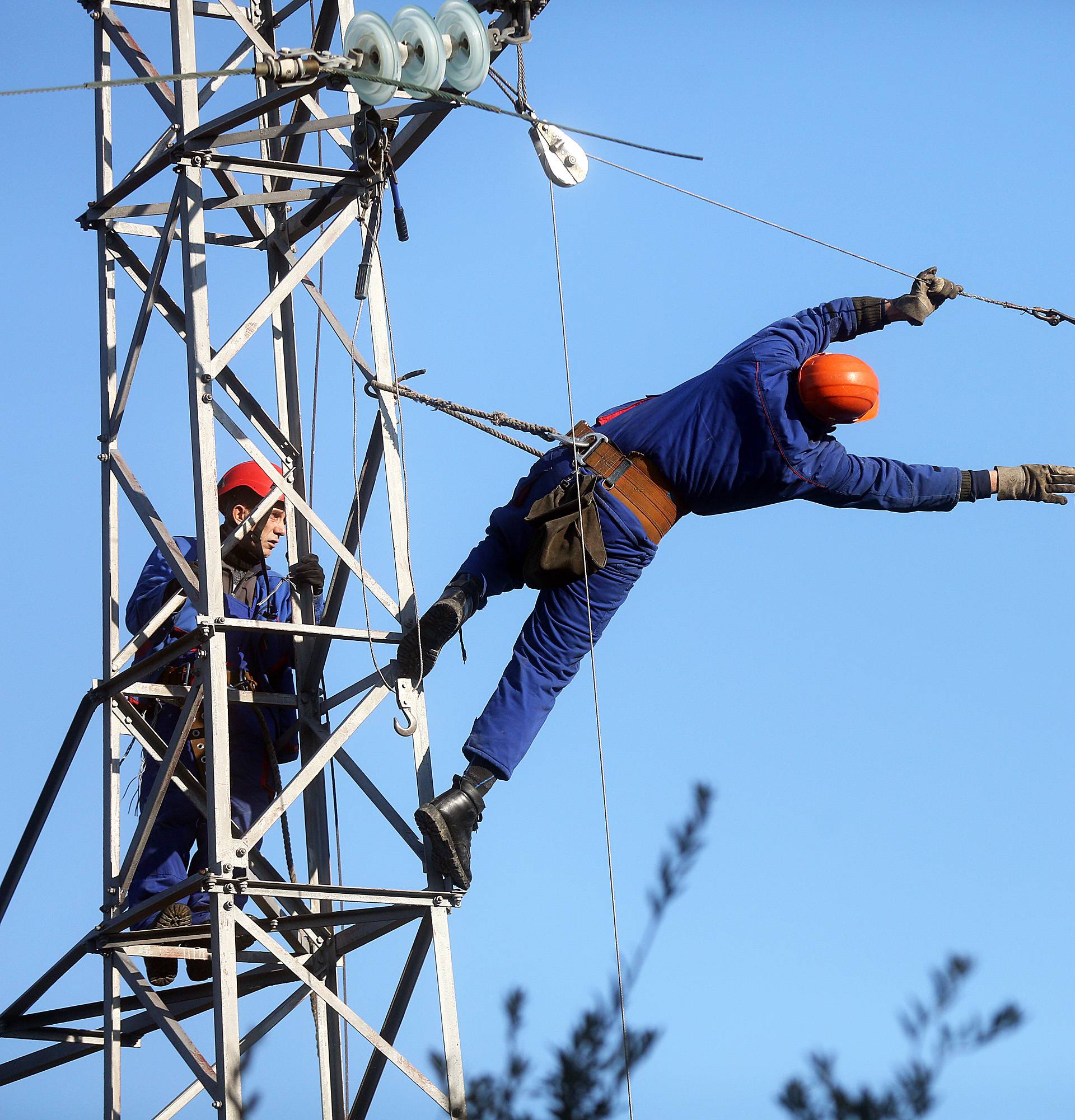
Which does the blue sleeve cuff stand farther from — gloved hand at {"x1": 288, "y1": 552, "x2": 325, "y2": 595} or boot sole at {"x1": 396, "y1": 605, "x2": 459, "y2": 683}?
gloved hand at {"x1": 288, "y1": 552, "x2": 325, "y2": 595}

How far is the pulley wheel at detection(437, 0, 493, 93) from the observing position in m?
6.82

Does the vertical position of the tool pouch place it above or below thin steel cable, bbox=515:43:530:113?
below

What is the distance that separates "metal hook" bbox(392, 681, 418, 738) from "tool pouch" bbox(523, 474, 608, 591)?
72 cm

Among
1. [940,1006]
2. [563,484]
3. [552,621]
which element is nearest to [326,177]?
[563,484]

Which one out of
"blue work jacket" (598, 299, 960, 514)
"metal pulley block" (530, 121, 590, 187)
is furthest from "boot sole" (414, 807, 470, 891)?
"metal pulley block" (530, 121, 590, 187)

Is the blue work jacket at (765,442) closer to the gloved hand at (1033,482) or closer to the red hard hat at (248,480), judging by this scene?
the gloved hand at (1033,482)

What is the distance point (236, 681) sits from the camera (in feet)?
26.0

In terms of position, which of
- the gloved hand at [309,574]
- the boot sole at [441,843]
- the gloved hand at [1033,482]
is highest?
the gloved hand at [309,574]

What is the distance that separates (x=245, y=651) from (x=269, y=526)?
0.61m

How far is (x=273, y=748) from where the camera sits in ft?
25.9

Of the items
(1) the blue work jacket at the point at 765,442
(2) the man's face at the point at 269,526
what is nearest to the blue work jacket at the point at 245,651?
(2) the man's face at the point at 269,526

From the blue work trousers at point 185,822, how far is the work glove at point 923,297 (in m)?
3.47

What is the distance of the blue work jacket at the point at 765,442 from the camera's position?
739 centimetres

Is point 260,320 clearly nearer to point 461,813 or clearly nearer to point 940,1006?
point 461,813
